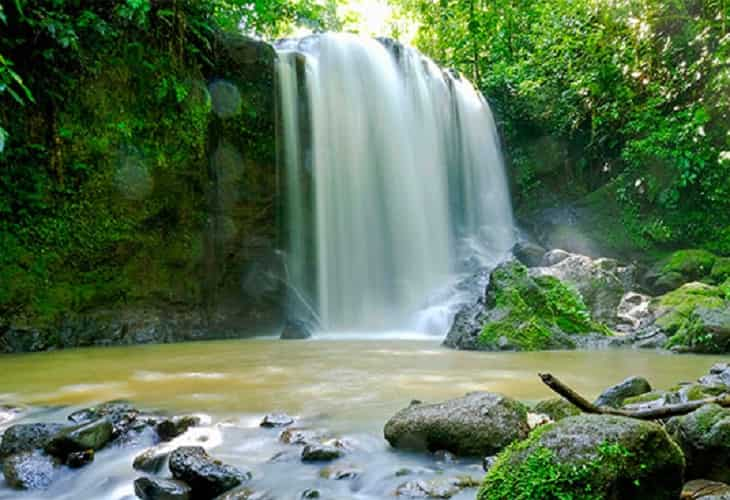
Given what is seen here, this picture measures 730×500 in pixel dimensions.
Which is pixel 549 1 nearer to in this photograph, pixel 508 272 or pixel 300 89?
pixel 300 89

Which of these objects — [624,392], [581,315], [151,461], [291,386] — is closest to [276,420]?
[151,461]

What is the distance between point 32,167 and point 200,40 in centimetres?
324

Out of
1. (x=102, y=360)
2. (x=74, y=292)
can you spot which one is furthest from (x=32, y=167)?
(x=102, y=360)

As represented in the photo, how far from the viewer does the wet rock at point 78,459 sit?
→ 2559mm

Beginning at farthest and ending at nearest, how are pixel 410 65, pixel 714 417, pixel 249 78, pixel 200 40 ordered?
1. pixel 410 65
2. pixel 249 78
3. pixel 200 40
4. pixel 714 417

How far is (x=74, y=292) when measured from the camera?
7.78 meters

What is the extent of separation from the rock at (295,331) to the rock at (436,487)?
6.31m

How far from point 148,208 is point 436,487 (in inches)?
289

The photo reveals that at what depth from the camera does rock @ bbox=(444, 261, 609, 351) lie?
21.5ft

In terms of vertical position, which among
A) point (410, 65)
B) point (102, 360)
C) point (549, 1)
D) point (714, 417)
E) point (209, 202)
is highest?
point (549, 1)

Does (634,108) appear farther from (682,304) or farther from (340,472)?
(340,472)

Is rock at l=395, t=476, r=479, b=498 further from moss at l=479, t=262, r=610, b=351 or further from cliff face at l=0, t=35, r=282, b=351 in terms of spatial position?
cliff face at l=0, t=35, r=282, b=351

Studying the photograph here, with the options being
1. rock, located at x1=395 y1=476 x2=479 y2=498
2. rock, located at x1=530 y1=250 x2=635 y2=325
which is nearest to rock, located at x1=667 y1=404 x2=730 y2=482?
rock, located at x1=395 y1=476 x2=479 y2=498

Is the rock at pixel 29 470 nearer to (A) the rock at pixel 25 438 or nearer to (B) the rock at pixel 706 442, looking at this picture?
(A) the rock at pixel 25 438
